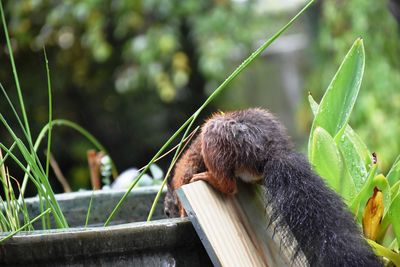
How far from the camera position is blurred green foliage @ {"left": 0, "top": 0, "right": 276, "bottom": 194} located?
4996 mm

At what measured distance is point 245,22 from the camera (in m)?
5.22

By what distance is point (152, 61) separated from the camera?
4992mm

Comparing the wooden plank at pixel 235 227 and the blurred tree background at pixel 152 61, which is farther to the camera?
the blurred tree background at pixel 152 61

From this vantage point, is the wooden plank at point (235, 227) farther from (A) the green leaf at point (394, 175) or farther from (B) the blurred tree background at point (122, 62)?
(B) the blurred tree background at point (122, 62)

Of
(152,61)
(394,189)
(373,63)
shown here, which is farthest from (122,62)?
(394,189)

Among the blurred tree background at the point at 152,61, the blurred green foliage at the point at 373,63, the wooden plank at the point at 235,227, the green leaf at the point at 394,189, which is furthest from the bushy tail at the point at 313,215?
the blurred tree background at the point at 152,61

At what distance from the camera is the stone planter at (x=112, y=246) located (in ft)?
3.74

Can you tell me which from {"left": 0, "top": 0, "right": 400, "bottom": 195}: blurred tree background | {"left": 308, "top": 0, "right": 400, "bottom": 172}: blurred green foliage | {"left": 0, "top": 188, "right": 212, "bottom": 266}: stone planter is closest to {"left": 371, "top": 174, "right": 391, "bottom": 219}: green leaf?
{"left": 0, "top": 188, "right": 212, "bottom": 266}: stone planter

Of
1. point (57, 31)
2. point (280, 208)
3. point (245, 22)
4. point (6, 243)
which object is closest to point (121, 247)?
point (6, 243)

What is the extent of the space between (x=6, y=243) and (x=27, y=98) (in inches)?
193

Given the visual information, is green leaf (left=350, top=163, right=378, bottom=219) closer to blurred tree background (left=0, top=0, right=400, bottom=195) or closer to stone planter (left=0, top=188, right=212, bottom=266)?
stone planter (left=0, top=188, right=212, bottom=266)

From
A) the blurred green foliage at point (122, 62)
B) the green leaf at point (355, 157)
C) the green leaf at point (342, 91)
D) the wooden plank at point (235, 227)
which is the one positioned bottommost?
the blurred green foliage at point (122, 62)

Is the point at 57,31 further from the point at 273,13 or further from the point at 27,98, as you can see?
the point at 273,13

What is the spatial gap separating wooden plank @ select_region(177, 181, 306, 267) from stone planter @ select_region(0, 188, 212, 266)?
34mm
